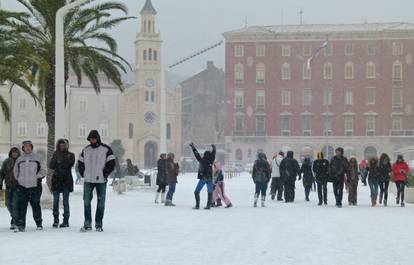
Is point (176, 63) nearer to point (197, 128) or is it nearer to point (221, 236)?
point (221, 236)

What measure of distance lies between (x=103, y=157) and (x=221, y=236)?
2288mm

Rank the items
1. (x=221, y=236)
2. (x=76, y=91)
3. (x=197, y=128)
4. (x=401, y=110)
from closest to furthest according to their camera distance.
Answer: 1. (x=221, y=236)
2. (x=401, y=110)
3. (x=76, y=91)
4. (x=197, y=128)

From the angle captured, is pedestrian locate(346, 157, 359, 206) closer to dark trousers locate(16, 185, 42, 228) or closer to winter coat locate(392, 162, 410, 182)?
winter coat locate(392, 162, 410, 182)

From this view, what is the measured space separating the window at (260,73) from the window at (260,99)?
1109 millimetres

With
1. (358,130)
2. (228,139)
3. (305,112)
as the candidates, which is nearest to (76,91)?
(228,139)

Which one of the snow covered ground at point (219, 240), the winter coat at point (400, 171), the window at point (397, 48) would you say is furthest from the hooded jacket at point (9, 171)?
the window at point (397, 48)

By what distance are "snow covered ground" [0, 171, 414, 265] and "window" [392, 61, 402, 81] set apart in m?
73.1

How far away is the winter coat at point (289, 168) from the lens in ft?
81.7

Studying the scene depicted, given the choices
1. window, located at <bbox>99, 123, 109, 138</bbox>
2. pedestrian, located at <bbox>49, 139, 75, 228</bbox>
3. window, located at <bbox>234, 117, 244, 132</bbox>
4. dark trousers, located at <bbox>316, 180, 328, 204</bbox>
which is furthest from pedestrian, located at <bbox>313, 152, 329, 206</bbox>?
window, located at <bbox>99, 123, 109, 138</bbox>

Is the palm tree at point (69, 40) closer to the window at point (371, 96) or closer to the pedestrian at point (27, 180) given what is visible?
the pedestrian at point (27, 180)

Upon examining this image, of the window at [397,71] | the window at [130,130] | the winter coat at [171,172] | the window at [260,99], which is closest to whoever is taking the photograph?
the winter coat at [171,172]

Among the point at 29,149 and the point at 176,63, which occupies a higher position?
the point at 176,63

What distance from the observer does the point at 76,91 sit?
95875mm

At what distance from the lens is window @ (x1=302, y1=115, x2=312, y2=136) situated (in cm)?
9162
